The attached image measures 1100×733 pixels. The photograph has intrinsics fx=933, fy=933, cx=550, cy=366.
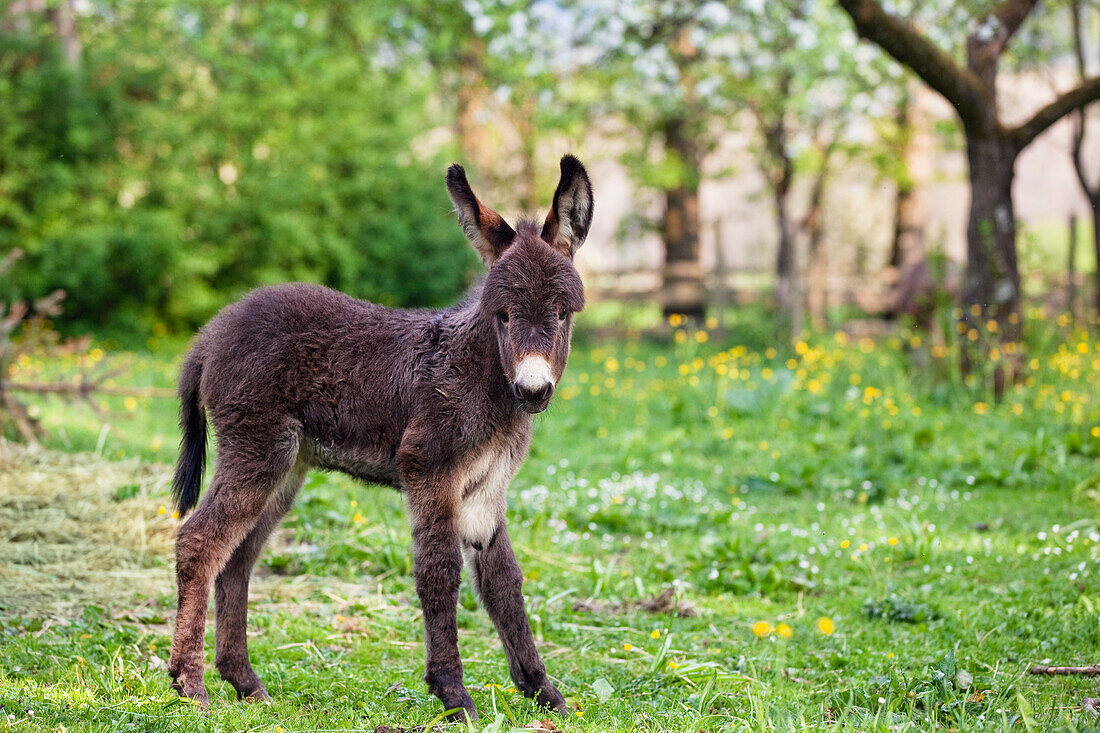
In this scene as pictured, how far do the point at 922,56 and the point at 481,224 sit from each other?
7224mm

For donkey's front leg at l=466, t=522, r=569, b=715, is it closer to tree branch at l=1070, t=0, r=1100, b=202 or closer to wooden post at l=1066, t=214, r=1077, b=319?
tree branch at l=1070, t=0, r=1100, b=202

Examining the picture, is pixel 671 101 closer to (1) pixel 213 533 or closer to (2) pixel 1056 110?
(2) pixel 1056 110

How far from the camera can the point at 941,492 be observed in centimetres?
712

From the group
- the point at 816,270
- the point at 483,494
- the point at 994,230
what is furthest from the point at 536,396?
the point at 816,270

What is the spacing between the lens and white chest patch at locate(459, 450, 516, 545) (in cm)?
389

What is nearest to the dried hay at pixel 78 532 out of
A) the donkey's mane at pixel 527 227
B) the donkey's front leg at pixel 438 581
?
the donkey's front leg at pixel 438 581

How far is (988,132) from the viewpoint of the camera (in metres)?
9.90

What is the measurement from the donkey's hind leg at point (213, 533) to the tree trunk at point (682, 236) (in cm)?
1480

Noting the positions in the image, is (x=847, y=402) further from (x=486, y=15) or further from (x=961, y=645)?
(x=486, y=15)

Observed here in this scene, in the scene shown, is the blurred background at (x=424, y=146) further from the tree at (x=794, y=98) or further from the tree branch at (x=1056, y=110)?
the tree branch at (x=1056, y=110)

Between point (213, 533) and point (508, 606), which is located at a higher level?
point (213, 533)

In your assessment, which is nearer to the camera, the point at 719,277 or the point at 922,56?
the point at 922,56

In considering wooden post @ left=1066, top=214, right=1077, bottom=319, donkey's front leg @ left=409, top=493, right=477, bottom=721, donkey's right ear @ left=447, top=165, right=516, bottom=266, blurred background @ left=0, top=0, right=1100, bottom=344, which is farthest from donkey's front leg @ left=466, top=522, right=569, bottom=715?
wooden post @ left=1066, top=214, right=1077, bottom=319

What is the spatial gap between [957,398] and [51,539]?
830 centimetres
